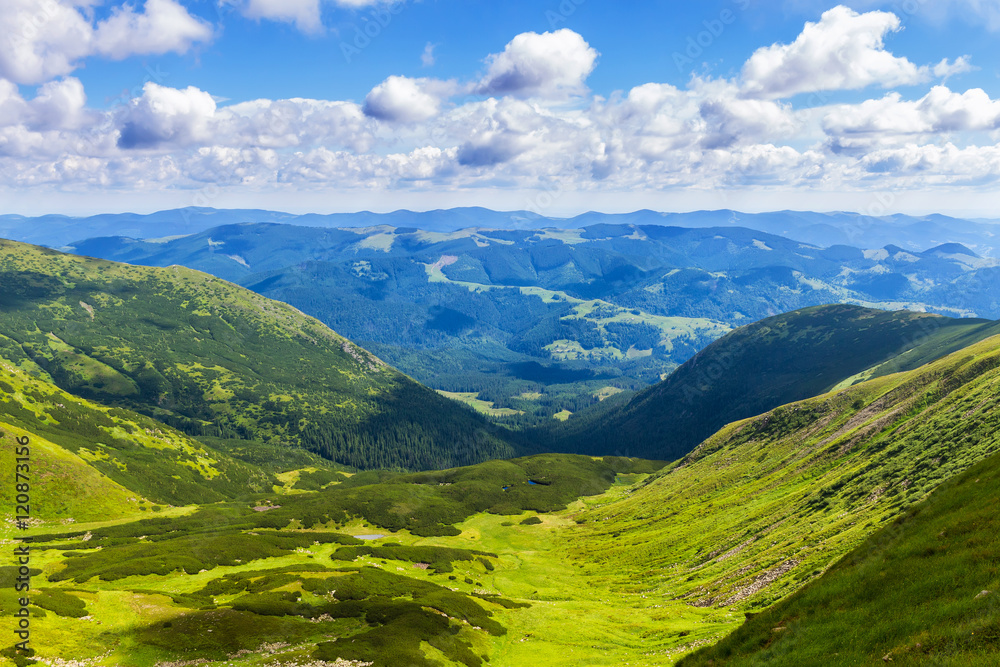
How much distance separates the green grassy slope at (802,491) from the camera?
7244 centimetres

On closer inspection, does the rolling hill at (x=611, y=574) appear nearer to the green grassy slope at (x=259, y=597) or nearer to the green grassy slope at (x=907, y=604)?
the green grassy slope at (x=907, y=604)

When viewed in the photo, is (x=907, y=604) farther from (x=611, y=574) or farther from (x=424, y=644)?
(x=611, y=574)

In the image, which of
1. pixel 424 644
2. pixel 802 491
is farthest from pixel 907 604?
pixel 802 491

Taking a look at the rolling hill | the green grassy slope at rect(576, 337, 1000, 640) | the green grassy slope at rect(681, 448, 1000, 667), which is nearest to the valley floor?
the rolling hill

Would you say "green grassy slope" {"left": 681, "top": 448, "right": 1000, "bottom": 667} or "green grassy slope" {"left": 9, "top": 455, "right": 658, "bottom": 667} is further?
"green grassy slope" {"left": 9, "top": 455, "right": 658, "bottom": 667}

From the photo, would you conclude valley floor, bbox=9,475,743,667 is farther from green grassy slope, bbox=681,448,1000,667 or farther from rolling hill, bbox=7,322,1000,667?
green grassy slope, bbox=681,448,1000,667

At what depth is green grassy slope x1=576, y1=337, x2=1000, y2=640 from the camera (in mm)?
72438

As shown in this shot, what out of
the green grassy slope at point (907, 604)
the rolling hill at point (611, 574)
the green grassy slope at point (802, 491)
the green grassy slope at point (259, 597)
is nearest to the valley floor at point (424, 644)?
the green grassy slope at point (259, 597)

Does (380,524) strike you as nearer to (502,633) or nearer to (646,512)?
(646,512)

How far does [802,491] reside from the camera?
106375 mm

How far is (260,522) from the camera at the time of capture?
168 meters

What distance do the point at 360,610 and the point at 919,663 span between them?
7213 cm

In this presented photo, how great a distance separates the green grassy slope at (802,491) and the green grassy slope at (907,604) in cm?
2656

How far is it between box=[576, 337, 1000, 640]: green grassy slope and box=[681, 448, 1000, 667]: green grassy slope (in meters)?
26.6
